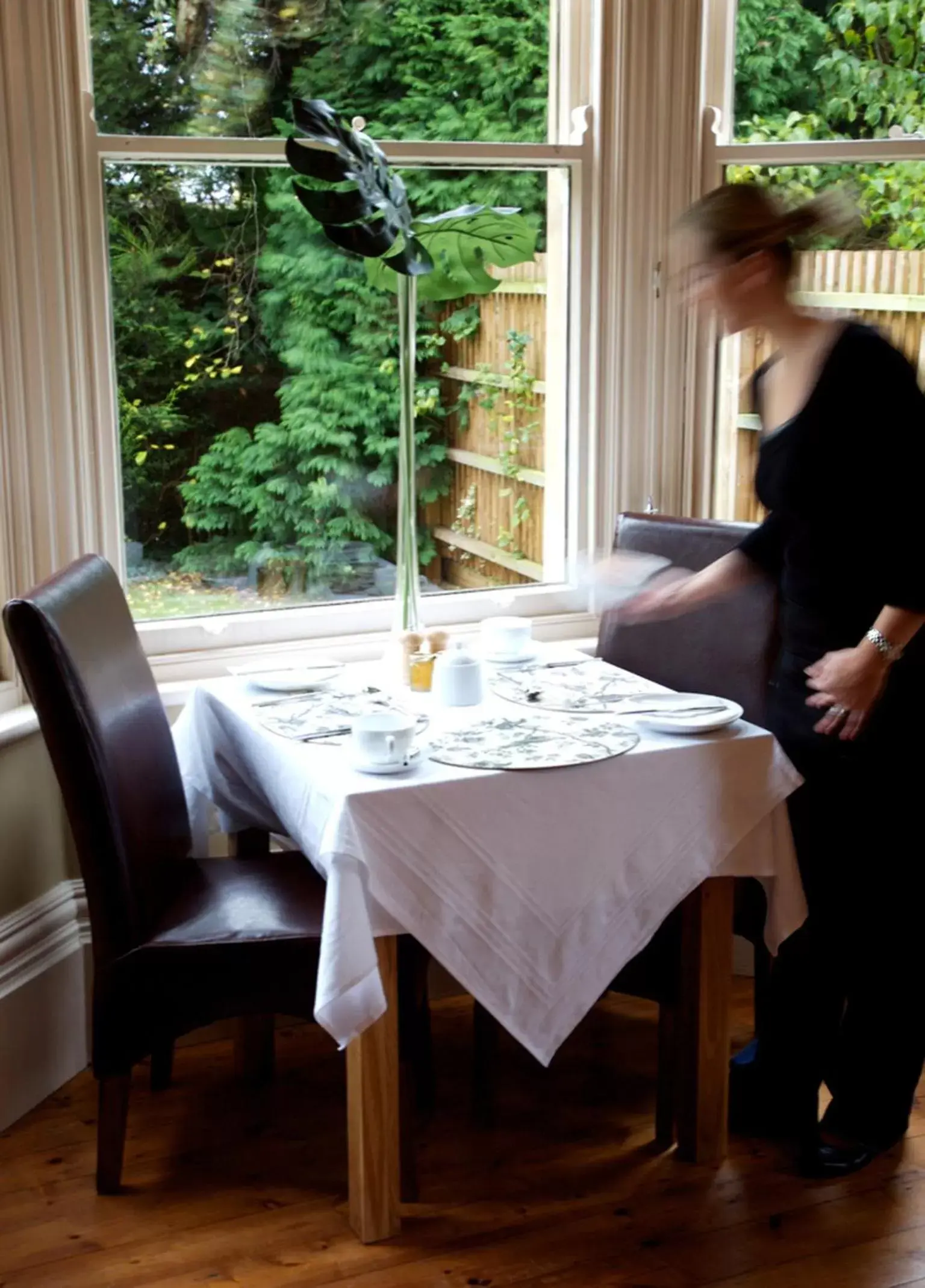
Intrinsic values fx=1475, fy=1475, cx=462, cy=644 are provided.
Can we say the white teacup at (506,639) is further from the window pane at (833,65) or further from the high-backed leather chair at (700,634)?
the window pane at (833,65)

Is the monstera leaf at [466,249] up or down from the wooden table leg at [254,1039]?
up

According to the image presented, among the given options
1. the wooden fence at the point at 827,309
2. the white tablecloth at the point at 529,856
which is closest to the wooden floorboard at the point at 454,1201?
the white tablecloth at the point at 529,856

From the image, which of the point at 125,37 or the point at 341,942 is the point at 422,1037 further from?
the point at 125,37

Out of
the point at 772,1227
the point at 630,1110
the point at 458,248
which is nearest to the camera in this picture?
the point at 772,1227

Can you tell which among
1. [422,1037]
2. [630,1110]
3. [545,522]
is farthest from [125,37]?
[630,1110]

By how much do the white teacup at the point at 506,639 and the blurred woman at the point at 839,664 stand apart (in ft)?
1.52

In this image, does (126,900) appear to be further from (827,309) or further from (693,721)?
(827,309)

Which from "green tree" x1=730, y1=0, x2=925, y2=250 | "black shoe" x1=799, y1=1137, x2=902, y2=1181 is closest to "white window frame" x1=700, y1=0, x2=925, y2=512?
"green tree" x1=730, y1=0, x2=925, y2=250

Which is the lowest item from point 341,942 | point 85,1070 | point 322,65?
point 85,1070

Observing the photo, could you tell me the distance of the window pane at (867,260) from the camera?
10.7 ft

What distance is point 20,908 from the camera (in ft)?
9.02

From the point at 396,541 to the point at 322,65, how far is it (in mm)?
994

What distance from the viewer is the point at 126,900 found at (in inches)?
89.9

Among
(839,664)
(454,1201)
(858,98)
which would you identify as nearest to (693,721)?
(839,664)
